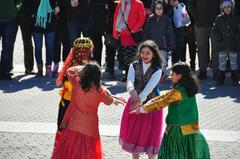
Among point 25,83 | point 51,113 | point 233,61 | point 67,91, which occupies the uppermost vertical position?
point 67,91

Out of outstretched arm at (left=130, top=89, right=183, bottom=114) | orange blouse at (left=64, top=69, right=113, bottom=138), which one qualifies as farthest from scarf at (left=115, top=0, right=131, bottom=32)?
outstretched arm at (left=130, top=89, right=183, bottom=114)

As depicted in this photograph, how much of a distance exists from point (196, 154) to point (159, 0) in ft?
21.0

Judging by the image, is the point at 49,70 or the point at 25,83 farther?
the point at 49,70

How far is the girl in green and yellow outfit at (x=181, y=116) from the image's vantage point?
306 inches

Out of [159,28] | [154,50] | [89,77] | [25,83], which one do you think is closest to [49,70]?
[25,83]

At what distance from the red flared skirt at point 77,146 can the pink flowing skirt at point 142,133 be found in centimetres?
73

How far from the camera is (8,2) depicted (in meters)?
14.5

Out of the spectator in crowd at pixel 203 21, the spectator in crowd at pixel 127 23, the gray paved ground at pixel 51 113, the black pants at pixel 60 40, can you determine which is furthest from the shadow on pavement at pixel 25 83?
the spectator in crowd at pixel 203 21

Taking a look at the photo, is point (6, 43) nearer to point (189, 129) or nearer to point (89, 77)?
point (89, 77)

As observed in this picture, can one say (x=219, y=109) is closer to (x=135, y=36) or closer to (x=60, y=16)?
(x=135, y=36)

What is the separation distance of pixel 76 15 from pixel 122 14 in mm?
1271

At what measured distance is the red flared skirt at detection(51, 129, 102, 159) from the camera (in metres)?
7.94

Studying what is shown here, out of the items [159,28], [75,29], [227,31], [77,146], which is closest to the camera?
[77,146]

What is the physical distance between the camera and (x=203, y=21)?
1474 cm
